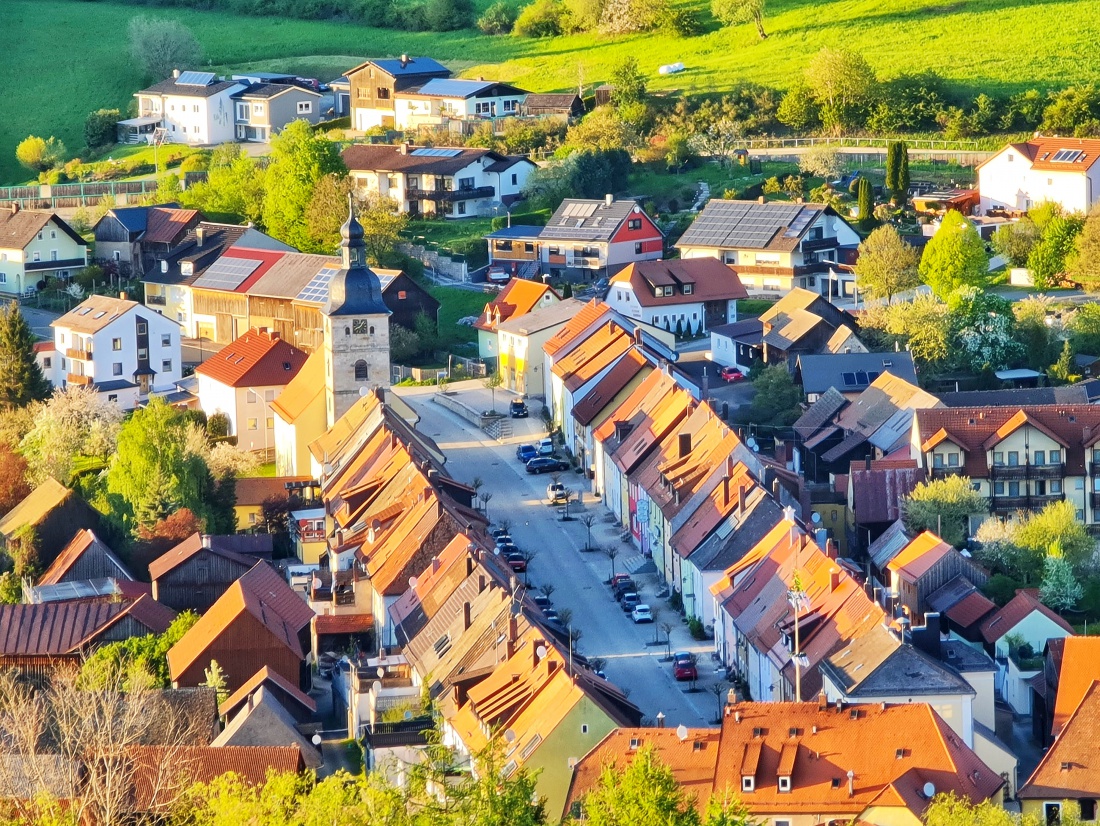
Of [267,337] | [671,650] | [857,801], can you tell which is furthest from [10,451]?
[857,801]

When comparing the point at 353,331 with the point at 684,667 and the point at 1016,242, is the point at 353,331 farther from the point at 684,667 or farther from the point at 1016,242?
the point at 1016,242

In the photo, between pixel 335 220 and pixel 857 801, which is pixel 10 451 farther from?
pixel 857 801

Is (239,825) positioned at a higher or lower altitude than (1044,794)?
higher

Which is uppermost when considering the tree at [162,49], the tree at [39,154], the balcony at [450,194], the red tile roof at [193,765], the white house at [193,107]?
the tree at [162,49]

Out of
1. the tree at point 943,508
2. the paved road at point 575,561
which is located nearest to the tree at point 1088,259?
the paved road at point 575,561

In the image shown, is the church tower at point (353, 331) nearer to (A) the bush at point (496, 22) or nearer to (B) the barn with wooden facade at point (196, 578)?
(B) the barn with wooden facade at point (196, 578)

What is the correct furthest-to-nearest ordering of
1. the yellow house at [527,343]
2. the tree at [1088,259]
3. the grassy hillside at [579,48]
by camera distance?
1. the grassy hillside at [579,48]
2. the tree at [1088,259]
3. the yellow house at [527,343]

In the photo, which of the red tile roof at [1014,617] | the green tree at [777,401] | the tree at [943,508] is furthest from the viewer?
the green tree at [777,401]

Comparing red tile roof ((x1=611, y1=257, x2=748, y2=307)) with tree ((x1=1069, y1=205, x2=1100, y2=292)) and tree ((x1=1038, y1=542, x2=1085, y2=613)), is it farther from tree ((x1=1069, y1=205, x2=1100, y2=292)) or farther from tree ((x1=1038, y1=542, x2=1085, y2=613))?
tree ((x1=1038, y1=542, x2=1085, y2=613))
